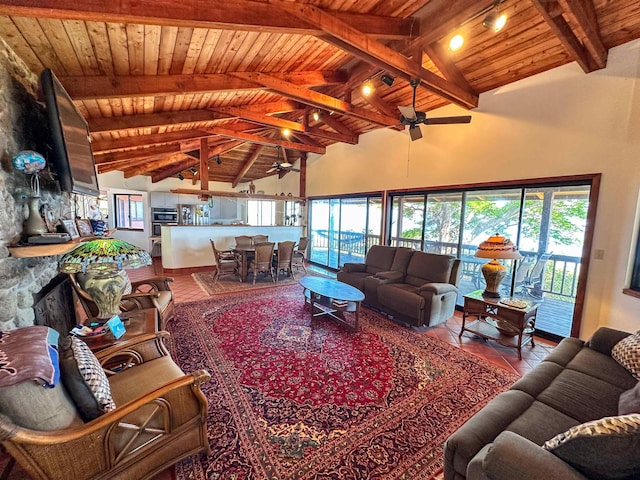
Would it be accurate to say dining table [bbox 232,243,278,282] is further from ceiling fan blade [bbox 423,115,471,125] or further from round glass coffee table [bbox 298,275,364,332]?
ceiling fan blade [bbox 423,115,471,125]

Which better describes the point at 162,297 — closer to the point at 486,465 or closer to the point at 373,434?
the point at 373,434

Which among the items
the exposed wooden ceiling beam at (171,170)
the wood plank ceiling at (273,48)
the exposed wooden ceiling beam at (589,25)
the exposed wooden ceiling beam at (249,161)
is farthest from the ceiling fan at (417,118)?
the exposed wooden ceiling beam at (171,170)

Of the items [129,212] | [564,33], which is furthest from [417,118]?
[129,212]

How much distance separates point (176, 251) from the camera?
6367 millimetres

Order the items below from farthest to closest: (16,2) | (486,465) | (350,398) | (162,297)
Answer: (162,297) < (350,398) < (16,2) < (486,465)

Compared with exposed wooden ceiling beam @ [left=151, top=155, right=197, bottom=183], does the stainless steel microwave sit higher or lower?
lower

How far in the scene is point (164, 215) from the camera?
898 cm

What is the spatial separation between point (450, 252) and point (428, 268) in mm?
1034

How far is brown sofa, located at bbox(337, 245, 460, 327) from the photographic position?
138 inches

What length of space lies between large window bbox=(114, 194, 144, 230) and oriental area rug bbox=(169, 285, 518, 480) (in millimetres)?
6539

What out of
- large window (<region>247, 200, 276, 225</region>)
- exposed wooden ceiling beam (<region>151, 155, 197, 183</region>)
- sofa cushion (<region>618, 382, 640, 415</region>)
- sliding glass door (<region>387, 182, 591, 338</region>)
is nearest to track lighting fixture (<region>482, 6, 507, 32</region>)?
sliding glass door (<region>387, 182, 591, 338</region>)

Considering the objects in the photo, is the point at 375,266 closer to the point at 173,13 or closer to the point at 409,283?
the point at 409,283

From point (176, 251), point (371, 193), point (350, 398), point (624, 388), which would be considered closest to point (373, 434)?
point (350, 398)

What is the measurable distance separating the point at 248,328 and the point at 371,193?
13.4 ft
